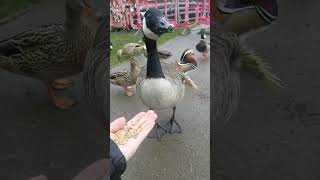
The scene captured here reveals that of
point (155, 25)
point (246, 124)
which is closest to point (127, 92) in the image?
point (155, 25)

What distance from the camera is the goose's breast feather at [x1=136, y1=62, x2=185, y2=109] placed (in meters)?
1.44

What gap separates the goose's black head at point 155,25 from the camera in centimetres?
130

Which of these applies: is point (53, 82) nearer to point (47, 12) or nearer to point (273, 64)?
point (47, 12)

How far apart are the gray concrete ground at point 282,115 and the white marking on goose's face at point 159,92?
1.92ft

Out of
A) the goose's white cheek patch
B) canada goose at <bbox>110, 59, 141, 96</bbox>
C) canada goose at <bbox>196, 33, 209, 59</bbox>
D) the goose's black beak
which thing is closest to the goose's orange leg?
canada goose at <bbox>110, 59, 141, 96</bbox>

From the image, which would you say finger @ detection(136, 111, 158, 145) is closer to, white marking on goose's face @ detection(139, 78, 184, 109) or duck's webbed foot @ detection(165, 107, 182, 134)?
white marking on goose's face @ detection(139, 78, 184, 109)

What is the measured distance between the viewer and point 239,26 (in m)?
0.70

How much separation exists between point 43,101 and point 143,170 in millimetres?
533

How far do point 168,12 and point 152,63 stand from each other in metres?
1.76

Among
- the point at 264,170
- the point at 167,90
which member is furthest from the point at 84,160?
the point at 167,90

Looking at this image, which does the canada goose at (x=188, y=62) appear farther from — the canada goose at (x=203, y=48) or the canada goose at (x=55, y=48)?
the canada goose at (x=55, y=48)

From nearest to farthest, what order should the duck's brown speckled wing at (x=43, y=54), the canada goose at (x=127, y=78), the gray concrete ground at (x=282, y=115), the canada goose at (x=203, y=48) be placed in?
1. the gray concrete ground at (x=282, y=115)
2. the duck's brown speckled wing at (x=43, y=54)
3. the canada goose at (x=127, y=78)
4. the canada goose at (x=203, y=48)

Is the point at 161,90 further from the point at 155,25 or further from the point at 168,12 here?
the point at 168,12

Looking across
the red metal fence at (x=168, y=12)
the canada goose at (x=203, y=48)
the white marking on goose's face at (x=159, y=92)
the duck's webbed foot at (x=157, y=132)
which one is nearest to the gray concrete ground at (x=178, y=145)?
the duck's webbed foot at (x=157, y=132)
